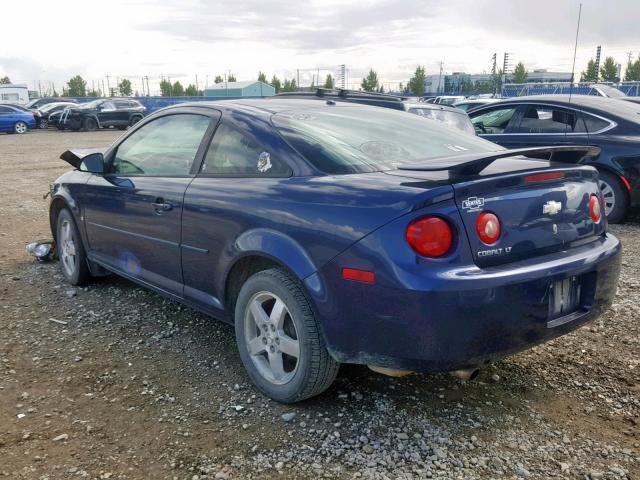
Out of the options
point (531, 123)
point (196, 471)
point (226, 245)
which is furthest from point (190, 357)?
point (531, 123)

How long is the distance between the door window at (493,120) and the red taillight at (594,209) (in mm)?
5321

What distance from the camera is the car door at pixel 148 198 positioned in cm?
355

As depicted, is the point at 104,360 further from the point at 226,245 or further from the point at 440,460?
the point at 440,460

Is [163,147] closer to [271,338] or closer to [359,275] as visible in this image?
[271,338]

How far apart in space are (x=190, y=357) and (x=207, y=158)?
1213mm

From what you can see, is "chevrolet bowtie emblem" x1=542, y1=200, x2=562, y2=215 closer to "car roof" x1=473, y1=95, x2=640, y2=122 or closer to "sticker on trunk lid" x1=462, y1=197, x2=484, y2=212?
"sticker on trunk lid" x1=462, y1=197, x2=484, y2=212


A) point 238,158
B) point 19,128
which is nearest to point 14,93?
point 19,128

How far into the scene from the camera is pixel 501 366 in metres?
3.35

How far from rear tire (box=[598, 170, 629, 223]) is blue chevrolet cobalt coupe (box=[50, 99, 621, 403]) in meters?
3.88

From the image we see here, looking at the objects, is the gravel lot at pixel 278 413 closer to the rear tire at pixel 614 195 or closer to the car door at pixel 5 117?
the rear tire at pixel 614 195

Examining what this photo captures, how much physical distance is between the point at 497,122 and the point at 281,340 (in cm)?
642

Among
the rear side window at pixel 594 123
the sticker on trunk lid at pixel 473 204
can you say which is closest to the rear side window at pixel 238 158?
the sticker on trunk lid at pixel 473 204

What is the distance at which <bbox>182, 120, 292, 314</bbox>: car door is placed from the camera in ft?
9.86

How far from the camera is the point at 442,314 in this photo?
2348 mm
